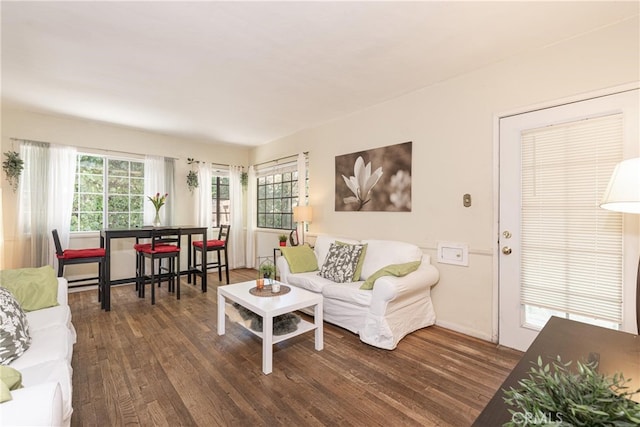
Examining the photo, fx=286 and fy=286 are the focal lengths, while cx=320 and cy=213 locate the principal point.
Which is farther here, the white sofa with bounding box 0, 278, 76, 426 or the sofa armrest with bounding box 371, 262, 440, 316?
the sofa armrest with bounding box 371, 262, 440, 316

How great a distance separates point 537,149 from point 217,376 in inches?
124

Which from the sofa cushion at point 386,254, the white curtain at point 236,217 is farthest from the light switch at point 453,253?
the white curtain at point 236,217

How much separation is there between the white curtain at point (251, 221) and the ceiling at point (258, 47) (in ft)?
8.09

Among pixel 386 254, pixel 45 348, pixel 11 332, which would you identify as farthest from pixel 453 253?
pixel 11 332

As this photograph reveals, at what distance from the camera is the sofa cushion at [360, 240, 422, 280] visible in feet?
9.98

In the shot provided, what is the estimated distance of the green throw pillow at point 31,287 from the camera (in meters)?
2.09

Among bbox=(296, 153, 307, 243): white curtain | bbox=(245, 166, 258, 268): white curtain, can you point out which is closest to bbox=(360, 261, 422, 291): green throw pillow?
bbox=(296, 153, 307, 243): white curtain

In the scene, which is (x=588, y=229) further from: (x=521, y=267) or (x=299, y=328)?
(x=299, y=328)

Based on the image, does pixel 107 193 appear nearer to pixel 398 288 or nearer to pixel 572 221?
pixel 398 288

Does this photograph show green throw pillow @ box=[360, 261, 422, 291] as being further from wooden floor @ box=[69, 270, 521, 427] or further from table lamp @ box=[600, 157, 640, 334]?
table lamp @ box=[600, 157, 640, 334]

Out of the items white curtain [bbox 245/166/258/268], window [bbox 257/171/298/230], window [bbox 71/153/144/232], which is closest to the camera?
window [bbox 71/153/144/232]

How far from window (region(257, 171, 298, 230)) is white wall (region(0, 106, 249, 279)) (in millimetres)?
872

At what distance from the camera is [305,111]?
12.7 feet

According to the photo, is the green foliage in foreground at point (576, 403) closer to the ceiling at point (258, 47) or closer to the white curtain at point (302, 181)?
the ceiling at point (258, 47)
